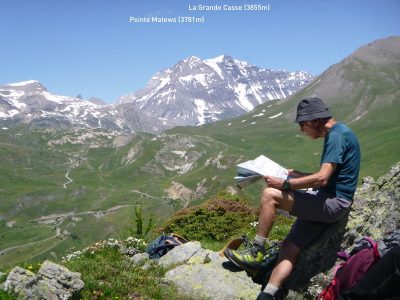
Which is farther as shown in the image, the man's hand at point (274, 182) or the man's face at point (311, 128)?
the man's face at point (311, 128)

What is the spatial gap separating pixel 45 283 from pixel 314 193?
619 centimetres

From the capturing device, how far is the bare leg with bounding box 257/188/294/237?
31.3ft

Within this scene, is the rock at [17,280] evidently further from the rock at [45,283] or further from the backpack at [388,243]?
the backpack at [388,243]

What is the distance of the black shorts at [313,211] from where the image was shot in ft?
31.0

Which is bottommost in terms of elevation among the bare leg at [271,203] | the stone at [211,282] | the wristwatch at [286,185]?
the stone at [211,282]

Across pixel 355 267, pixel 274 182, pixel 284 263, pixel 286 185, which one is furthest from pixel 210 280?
pixel 355 267

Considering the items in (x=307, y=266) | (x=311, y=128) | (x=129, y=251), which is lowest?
(x=129, y=251)

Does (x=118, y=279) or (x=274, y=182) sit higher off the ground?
(x=274, y=182)

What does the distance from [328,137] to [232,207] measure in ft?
49.6

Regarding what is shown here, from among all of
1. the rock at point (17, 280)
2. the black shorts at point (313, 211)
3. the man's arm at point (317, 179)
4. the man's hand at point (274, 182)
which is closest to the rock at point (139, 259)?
the rock at point (17, 280)

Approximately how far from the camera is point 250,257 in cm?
1021

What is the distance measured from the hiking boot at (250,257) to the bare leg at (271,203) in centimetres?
59

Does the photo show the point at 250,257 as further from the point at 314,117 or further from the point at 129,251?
the point at 129,251

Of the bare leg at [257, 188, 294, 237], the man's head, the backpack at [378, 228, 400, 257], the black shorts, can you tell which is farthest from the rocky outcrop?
the man's head
